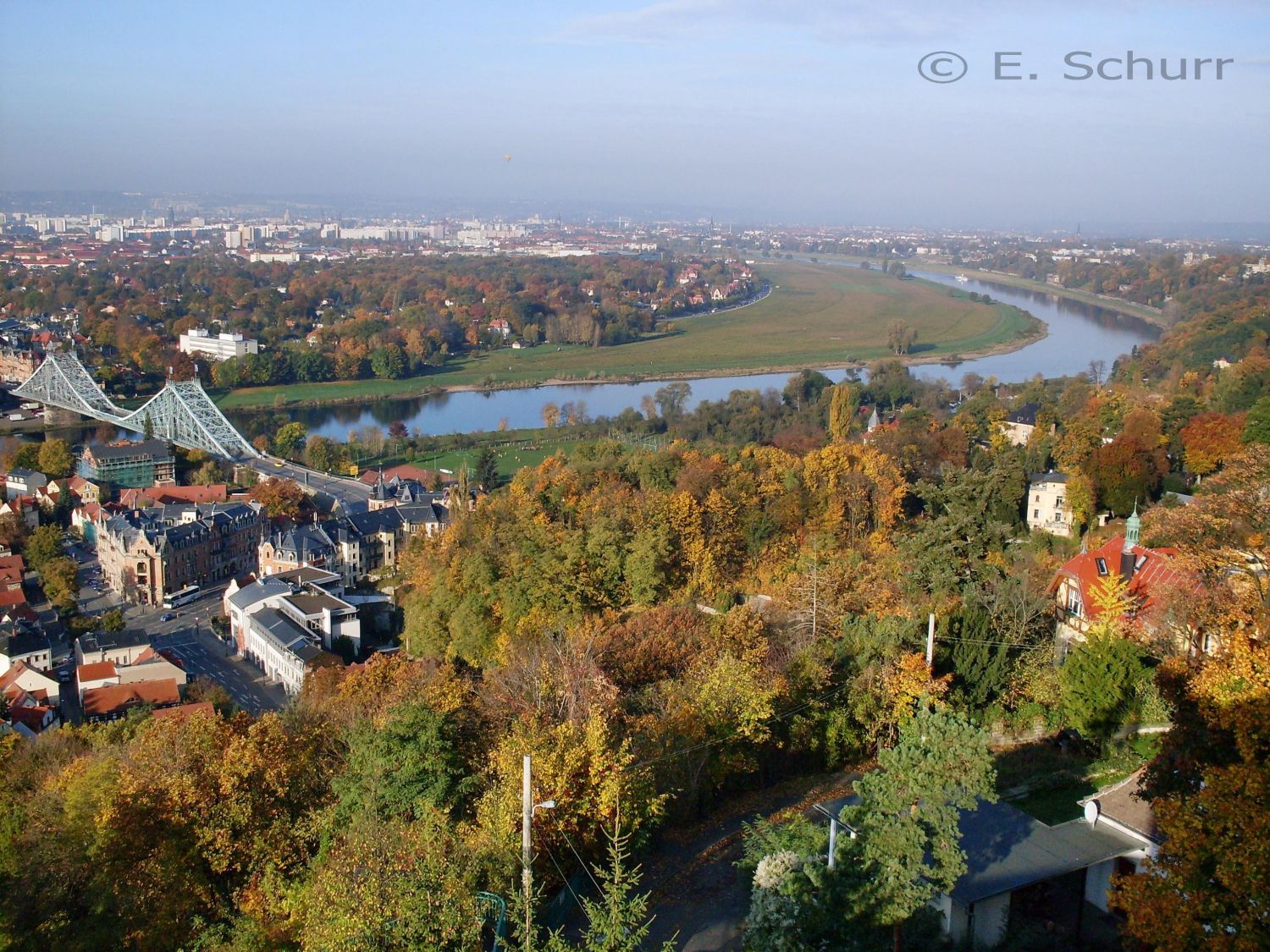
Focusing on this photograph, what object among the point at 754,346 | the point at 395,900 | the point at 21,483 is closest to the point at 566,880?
the point at 395,900

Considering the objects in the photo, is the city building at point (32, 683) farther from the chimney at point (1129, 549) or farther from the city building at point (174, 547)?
the chimney at point (1129, 549)

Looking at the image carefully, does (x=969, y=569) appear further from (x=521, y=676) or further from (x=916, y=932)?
(x=916, y=932)

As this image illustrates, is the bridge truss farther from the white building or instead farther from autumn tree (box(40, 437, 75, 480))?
the white building

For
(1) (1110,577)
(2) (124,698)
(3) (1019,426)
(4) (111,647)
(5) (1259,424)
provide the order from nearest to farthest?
(1) (1110,577) → (2) (124,698) → (5) (1259,424) → (4) (111,647) → (3) (1019,426)

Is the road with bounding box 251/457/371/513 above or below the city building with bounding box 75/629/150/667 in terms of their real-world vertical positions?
above

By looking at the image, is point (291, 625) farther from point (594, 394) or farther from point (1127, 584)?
point (594, 394)

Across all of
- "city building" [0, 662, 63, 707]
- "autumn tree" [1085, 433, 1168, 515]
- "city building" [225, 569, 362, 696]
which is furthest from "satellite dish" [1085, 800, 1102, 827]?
"city building" [0, 662, 63, 707]
